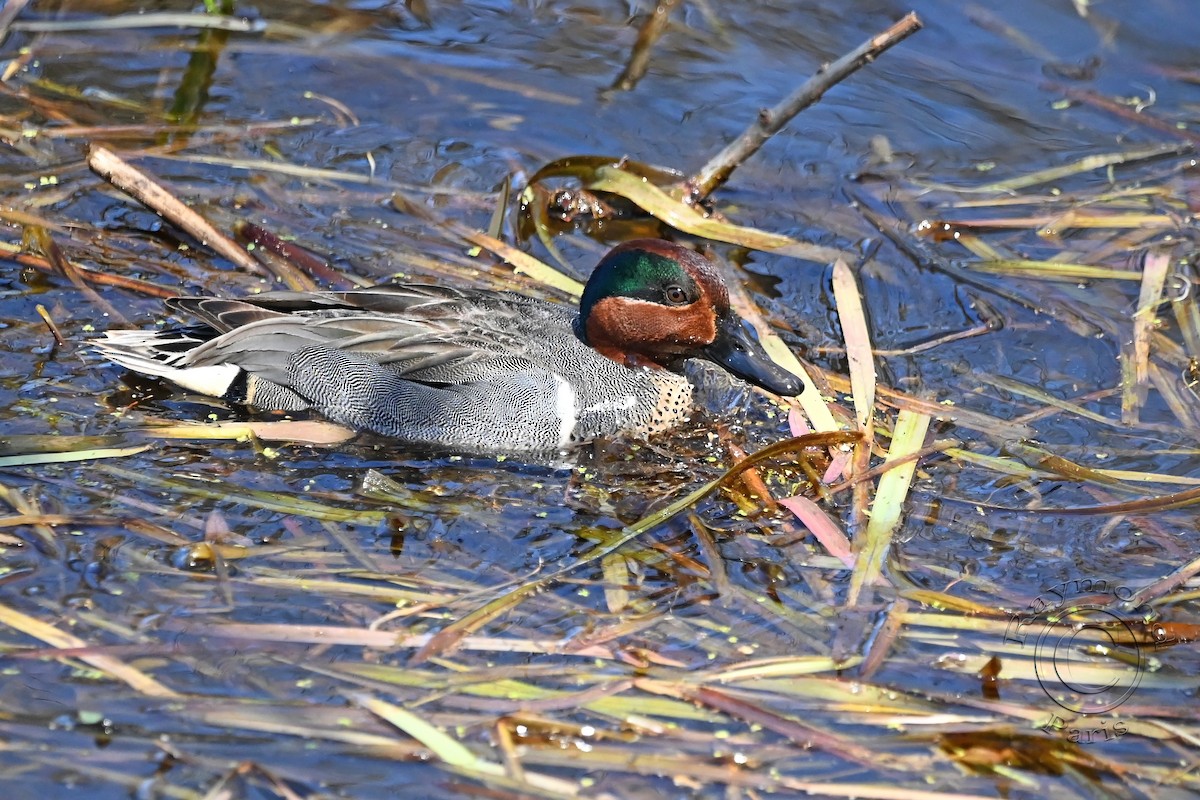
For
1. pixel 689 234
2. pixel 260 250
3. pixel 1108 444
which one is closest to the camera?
pixel 1108 444

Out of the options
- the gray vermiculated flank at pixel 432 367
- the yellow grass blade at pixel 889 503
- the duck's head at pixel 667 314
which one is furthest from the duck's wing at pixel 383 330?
the yellow grass blade at pixel 889 503

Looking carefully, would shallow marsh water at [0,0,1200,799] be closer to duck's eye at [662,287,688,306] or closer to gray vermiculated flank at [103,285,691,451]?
gray vermiculated flank at [103,285,691,451]

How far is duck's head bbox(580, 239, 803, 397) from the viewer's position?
19.5ft

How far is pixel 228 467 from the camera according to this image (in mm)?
5605

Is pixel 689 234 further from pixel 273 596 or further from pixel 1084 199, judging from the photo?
pixel 273 596

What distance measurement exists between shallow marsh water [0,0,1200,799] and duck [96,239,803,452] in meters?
0.16

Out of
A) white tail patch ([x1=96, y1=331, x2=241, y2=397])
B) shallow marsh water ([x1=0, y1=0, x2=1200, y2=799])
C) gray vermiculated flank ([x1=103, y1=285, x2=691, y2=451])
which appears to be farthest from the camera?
white tail patch ([x1=96, y1=331, x2=241, y2=397])

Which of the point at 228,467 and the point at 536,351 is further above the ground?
the point at 536,351

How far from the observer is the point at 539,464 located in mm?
5895

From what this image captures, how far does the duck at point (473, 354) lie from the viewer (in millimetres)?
5895

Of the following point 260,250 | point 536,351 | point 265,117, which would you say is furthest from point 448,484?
point 265,117

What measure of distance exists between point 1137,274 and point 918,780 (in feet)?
12.9

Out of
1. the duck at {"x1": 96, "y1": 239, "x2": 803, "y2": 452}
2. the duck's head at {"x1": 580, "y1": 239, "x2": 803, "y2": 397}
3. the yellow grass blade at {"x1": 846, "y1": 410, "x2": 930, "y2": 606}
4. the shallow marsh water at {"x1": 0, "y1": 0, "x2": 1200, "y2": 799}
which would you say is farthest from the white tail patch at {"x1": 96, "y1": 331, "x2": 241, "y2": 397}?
the yellow grass blade at {"x1": 846, "y1": 410, "x2": 930, "y2": 606}

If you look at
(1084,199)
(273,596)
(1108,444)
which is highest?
(1084,199)
